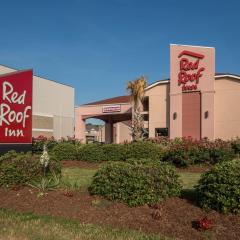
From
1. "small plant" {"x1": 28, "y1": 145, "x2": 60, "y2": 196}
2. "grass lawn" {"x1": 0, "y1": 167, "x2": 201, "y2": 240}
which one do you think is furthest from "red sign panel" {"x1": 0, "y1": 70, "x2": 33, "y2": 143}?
"grass lawn" {"x1": 0, "y1": 167, "x2": 201, "y2": 240}

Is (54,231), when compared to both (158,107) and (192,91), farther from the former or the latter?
(158,107)

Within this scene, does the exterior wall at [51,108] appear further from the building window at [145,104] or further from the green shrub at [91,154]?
the green shrub at [91,154]

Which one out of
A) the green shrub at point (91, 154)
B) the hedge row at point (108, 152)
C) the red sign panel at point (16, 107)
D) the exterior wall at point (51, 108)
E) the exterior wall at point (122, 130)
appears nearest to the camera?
the red sign panel at point (16, 107)

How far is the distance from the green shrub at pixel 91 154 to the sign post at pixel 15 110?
8.74 m

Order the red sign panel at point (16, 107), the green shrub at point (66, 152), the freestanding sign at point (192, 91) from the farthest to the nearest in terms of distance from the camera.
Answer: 1. the freestanding sign at point (192, 91)
2. the green shrub at point (66, 152)
3. the red sign panel at point (16, 107)

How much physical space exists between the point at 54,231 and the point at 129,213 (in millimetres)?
1739

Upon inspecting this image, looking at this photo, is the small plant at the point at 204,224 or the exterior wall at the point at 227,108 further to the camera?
the exterior wall at the point at 227,108

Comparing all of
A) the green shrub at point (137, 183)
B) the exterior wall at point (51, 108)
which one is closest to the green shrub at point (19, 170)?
the green shrub at point (137, 183)

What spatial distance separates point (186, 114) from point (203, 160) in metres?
15.5

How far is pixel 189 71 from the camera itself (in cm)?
3578

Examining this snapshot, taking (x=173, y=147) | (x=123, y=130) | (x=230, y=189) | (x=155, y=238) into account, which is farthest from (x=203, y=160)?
(x=123, y=130)

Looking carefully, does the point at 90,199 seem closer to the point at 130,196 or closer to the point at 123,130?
the point at 130,196

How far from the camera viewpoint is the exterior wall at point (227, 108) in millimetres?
34156

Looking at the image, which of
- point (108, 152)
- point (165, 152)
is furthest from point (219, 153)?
point (108, 152)
